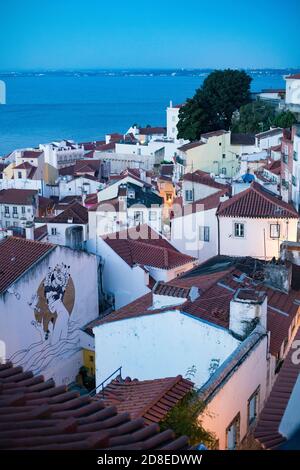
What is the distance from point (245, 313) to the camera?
9.14 m

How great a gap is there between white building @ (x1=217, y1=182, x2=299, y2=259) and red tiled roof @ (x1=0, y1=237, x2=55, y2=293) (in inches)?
178

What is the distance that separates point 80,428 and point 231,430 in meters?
4.34

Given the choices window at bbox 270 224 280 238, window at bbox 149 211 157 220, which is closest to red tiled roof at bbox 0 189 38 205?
window at bbox 149 211 157 220

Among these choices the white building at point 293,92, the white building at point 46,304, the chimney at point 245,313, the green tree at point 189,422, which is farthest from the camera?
the white building at point 293,92

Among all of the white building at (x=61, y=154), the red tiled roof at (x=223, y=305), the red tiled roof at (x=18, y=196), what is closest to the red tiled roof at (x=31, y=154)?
the white building at (x=61, y=154)

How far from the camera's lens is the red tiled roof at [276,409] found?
5043 mm

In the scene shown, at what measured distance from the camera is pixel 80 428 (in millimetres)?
3982

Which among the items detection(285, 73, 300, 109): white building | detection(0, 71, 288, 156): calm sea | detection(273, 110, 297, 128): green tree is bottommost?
detection(0, 71, 288, 156): calm sea

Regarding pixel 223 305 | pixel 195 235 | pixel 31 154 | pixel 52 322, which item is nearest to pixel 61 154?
pixel 31 154

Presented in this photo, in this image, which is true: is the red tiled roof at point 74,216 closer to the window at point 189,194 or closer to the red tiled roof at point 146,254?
the window at point 189,194

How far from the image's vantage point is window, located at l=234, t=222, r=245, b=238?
1666 cm

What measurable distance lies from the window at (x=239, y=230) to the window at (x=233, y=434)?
8.84 m

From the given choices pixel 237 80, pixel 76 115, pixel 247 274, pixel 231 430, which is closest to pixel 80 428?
pixel 231 430

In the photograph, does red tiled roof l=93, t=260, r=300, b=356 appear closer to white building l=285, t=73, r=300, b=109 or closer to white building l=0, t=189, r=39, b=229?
white building l=0, t=189, r=39, b=229
